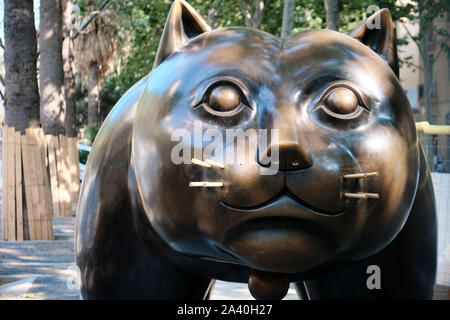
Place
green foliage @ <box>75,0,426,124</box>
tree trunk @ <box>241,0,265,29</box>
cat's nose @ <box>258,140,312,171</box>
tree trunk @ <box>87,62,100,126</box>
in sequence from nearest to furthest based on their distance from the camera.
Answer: cat's nose @ <box>258,140,312,171</box>
tree trunk @ <box>241,0,265,29</box>
green foliage @ <box>75,0,426,124</box>
tree trunk @ <box>87,62,100,126</box>

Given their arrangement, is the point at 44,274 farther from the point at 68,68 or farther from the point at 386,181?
the point at 68,68

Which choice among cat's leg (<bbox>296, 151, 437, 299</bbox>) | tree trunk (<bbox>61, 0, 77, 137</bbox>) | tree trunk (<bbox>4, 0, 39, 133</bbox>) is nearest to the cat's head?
cat's leg (<bbox>296, 151, 437, 299</bbox>)

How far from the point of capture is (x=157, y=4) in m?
21.0

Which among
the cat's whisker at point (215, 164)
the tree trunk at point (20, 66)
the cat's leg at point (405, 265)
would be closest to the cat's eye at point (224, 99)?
the cat's whisker at point (215, 164)

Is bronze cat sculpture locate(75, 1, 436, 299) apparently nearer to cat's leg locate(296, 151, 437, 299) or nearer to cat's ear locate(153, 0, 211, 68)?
cat's ear locate(153, 0, 211, 68)

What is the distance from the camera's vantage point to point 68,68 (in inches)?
598

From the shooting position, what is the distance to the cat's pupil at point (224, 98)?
6.31 feet

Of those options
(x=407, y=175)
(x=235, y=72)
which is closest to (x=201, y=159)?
(x=235, y=72)

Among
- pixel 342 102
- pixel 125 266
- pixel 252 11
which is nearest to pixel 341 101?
pixel 342 102

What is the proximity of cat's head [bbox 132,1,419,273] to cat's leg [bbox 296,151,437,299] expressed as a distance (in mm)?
509

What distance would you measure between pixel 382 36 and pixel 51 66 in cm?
1041

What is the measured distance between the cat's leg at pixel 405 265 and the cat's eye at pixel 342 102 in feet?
2.43

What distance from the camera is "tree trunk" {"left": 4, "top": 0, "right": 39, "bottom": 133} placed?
891 cm

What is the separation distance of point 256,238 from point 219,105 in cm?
42
